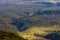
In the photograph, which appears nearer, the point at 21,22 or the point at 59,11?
the point at 21,22

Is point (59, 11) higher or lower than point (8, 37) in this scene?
lower

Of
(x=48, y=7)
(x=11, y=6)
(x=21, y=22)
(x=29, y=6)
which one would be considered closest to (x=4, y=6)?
(x=11, y=6)

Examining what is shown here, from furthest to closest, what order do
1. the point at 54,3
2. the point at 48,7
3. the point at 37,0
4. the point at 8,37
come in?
the point at 37,0 → the point at 54,3 → the point at 48,7 → the point at 8,37

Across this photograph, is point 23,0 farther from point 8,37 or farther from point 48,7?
point 8,37

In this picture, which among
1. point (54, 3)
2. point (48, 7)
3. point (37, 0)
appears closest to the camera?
point (48, 7)

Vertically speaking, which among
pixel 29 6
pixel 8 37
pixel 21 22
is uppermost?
pixel 8 37

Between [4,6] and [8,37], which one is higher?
[8,37]

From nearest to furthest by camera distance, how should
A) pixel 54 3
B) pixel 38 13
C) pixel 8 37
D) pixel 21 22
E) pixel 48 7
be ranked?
pixel 8 37
pixel 21 22
pixel 38 13
pixel 48 7
pixel 54 3

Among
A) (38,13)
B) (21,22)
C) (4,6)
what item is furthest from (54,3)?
(21,22)

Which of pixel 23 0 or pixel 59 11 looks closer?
pixel 59 11

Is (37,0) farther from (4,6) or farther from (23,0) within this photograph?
(4,6)
